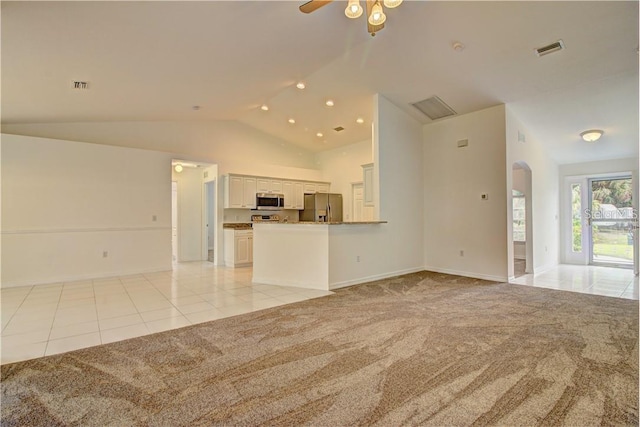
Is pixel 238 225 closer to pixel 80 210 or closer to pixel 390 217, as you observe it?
pixel 80 210

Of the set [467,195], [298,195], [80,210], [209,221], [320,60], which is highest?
[320,60]

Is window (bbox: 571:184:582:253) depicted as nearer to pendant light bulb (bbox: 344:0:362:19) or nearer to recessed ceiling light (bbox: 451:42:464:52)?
recessed ceiling light (bbox: 451:42:464:52)

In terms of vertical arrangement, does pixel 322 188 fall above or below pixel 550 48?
below

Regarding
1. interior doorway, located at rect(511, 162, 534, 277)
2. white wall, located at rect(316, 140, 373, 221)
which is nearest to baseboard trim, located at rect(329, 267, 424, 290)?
interior doorway, located at rect(511, 162, 534, 277)

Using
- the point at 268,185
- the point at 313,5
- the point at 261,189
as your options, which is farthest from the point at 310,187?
the point at 313,5

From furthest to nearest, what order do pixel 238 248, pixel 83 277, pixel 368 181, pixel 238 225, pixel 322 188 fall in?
pixel 322 188, pixel 238 225, pixel 238 248, pixel 368 181, pixel 83 277

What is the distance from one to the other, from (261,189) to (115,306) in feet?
14.8

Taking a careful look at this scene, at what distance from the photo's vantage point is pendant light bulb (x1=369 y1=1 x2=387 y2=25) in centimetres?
250

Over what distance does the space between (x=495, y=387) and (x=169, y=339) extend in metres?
2.73

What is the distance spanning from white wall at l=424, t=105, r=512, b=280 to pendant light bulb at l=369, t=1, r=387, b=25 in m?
3.74

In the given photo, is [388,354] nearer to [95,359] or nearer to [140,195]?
[95,359]

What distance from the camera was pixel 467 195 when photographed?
5672 mm

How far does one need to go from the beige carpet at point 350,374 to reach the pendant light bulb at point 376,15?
9.51 ft

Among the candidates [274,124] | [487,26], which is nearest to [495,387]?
[487,26]
